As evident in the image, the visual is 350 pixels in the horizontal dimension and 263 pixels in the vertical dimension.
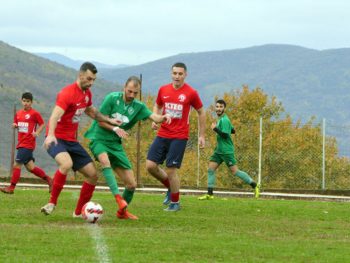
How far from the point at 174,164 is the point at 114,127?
8.54 ft

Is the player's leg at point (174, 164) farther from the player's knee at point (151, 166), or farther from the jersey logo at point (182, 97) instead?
the jersey logo at point (182, 97)

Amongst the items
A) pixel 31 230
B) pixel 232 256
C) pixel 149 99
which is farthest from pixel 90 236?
pixel 149 99

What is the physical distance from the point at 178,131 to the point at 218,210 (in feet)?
5.36

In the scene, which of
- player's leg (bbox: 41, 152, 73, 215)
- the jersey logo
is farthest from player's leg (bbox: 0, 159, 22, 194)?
player's leg (bbox: 41, 152, 73, 215)

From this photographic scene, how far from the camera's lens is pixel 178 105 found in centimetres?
1555

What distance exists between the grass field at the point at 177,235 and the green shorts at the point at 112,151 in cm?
82

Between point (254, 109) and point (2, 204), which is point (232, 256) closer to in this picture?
point (2, 204)

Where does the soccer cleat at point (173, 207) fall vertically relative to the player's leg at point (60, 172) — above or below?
below

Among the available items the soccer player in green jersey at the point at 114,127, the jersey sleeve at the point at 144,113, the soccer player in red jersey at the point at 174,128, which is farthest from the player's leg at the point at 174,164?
the jersey sleeve at the point at 144,113

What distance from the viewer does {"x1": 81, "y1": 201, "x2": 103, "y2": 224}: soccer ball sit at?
12508mm

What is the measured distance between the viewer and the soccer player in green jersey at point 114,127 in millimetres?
13312

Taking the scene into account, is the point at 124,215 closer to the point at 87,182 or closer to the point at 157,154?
the point at 87,182

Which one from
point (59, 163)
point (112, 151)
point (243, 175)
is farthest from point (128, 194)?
point (243, 175)

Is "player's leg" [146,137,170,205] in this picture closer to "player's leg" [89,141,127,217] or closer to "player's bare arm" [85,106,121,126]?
"player's leg" [89,141,127,217]
